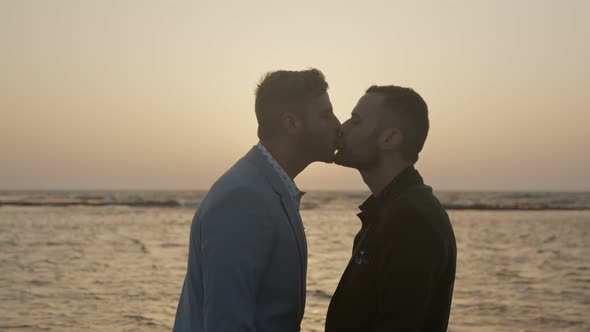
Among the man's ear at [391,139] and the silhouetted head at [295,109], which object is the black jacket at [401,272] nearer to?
the man's ear at [391,139]

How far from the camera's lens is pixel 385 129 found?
3635 millimetres

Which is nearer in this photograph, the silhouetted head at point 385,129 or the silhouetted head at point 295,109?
the silhouetted head at point 295,109

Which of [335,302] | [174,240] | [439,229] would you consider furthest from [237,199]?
[174,240]

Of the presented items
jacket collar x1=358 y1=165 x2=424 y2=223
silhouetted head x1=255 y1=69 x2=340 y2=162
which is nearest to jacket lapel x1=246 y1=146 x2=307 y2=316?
silhouetted head x1=255 y1=69 x2=340 y2=162

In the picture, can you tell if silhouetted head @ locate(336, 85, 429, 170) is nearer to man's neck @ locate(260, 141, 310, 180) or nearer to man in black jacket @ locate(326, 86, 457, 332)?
man in black jacket @ locate(326, 86, 457, 332)

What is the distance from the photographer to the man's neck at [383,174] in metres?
3.64

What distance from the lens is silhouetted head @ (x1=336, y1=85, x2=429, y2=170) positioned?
143 inches

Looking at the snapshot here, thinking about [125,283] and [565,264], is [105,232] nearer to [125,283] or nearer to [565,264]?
[125,283]

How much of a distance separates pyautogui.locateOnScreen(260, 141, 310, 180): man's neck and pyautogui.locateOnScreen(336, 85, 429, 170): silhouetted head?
38cm

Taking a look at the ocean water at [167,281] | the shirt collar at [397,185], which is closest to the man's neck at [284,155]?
the shirt collar at [397,185]

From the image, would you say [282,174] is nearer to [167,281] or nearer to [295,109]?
[295,109]

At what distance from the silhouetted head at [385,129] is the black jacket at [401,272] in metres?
0.30

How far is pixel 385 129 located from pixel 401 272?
2.93ft

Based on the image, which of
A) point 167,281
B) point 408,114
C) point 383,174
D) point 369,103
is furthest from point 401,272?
point 167,281
